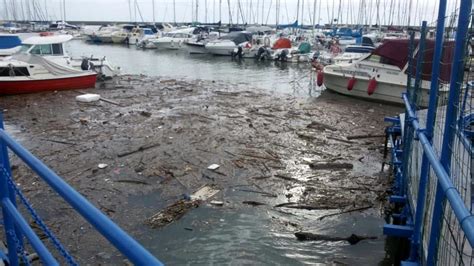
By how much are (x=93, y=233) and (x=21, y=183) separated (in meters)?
2.76

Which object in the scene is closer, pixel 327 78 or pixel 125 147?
pixel 125 147

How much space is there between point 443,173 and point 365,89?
16900 mm

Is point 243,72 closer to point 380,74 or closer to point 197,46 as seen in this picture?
point 380,74

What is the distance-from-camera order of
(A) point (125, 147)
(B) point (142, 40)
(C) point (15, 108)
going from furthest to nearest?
(B) point (142, 40)
(C) point (15, 108)
(A) point (125, 147)

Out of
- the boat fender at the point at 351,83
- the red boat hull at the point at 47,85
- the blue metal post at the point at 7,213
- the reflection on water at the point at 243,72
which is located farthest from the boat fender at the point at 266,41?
the blue metal post at the point at 7,213

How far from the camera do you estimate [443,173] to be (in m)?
2.70

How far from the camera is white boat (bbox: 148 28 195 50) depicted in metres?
52.2

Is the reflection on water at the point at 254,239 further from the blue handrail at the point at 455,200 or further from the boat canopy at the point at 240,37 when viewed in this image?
the boat canopy at the point at 240,37

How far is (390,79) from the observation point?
17.9 meters

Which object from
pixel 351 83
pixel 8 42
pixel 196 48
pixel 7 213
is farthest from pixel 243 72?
pixel 7 213

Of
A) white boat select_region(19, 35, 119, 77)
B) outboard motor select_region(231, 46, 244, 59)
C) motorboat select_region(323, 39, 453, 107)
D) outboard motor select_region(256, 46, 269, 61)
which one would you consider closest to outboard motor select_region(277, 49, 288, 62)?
outboard motor select_region(256, 46, 269, 61)

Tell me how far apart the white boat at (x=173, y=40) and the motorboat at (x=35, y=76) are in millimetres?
32171

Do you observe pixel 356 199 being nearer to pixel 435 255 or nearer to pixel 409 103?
pixel 409 103

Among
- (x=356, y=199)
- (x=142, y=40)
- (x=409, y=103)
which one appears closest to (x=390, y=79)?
Result: (x=356, y=199)
